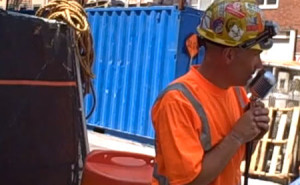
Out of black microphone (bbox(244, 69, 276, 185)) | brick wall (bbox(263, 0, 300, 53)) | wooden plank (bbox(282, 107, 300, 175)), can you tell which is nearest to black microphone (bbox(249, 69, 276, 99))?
black microphone (bbox(244, 69, 276, 185))

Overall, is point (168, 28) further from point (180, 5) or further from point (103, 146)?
point (103, 146)

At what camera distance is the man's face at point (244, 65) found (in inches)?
76.3

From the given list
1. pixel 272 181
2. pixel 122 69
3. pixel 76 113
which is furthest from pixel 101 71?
pixel 76 113

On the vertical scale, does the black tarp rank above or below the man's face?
below

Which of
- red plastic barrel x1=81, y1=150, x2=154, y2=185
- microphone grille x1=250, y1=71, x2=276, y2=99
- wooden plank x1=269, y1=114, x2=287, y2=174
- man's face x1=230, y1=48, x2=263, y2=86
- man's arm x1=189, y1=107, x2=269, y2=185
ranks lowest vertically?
wooden plank x1=269, y1=114, x2=287, y2=174

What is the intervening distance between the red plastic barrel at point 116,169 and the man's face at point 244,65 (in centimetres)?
96

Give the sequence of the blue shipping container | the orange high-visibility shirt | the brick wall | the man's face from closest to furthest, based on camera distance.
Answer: the orange high-visibility shirt
the man's face
the blue shipping container
the brick wall

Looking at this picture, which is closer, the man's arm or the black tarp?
the man's arm

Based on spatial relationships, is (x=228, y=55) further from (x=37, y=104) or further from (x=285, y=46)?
(x=285, y=46)

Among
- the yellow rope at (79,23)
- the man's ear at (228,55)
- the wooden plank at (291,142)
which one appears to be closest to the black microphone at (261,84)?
the man's ear at (228,55)

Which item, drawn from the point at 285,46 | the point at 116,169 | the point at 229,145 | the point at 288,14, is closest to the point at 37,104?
the point at 116,169

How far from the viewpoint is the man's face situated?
1.94 m

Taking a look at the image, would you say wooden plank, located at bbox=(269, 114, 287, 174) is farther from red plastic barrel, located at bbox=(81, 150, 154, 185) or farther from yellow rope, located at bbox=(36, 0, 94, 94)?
red plastic barrel, located at bbox=(81, 150, 154, 185)

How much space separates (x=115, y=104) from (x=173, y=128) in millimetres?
8278
